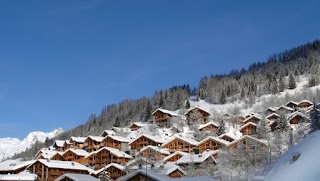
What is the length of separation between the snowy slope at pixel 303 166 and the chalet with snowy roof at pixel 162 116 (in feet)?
298

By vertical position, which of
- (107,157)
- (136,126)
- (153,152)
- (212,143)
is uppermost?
(136,126)

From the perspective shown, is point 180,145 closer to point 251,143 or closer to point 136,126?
point 251,143

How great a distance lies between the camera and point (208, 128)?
100312 mm

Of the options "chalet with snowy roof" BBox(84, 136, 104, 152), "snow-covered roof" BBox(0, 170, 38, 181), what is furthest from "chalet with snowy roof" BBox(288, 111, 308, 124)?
"snow-covered roof" BBox(0, 170, 38, 181)

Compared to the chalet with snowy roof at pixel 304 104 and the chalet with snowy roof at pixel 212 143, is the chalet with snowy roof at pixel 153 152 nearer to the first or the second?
the chalet with snowy roof at pixel 212 143

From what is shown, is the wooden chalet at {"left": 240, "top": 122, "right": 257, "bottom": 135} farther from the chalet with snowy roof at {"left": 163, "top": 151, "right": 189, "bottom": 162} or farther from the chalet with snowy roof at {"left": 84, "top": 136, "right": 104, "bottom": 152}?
the chalet with snowy roof at {"left": 84, "top": 136, "right": 104, "bottom": 152}

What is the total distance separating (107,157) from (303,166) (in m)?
73.5

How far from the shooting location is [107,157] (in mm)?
87000

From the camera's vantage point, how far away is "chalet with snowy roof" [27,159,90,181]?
74.7 metres

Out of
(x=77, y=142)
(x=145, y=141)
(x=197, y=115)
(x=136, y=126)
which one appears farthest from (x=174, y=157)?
(x=77, y=142)

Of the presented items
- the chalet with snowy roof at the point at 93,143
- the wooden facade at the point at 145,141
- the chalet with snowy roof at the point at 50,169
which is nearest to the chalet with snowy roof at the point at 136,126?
the chalet with snowy roof at the point at 93,143

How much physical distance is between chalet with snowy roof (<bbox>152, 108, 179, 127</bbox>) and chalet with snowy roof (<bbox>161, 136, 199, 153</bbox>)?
24.9m

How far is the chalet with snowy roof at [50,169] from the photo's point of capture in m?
74.7

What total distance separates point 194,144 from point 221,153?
616 inches
